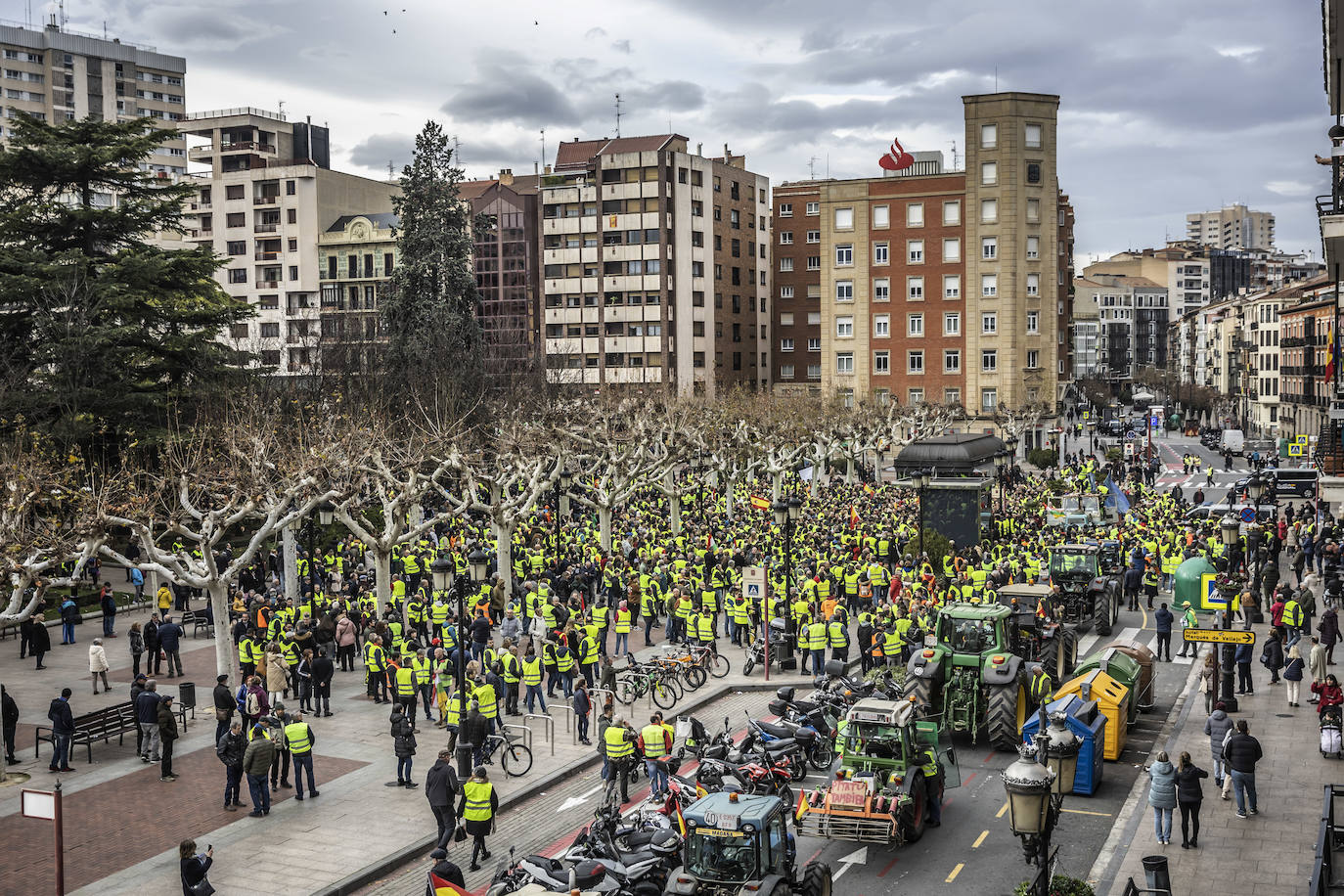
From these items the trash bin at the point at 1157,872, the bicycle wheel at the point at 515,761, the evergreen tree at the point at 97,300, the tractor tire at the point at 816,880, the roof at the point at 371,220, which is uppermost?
the roof at the point at 371,220

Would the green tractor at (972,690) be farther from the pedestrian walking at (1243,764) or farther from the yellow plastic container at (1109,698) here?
the pedestrian walking at (1243,764)

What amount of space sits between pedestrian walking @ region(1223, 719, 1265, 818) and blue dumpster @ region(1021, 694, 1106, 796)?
2035 millimetres

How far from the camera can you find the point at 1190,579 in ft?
97.7

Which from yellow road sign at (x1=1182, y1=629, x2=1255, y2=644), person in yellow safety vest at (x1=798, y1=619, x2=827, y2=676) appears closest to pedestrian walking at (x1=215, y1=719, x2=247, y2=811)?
person in yellow safety vest at (x1=798, y1=619, x2=827, y2=676)

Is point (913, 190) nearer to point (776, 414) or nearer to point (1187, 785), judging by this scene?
point (776, 414)

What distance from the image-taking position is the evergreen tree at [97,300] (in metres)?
38.7

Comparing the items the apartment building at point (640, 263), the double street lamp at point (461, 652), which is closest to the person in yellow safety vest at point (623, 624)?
the double street lamp at point (461, 652)

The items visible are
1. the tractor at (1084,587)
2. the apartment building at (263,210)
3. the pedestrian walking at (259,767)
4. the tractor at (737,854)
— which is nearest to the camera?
the tractor at (737,854)

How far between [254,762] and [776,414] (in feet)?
154

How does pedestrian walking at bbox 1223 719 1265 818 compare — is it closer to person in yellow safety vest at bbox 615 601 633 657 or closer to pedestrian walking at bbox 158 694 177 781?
person in yellow safety vest at bbox 615 601 633 657

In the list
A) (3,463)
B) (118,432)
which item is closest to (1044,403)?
(118,432)

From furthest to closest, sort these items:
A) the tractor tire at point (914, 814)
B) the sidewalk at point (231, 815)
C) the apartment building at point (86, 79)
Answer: the apartment building at point (86, 79)
the tractor tire at point (914, 814)
the sidewalk at point (231, 815)

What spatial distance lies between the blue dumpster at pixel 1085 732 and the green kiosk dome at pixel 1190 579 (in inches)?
427

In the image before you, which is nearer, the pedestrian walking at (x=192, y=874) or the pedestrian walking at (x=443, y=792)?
the pedestrian walking at (x=192, y=874)
